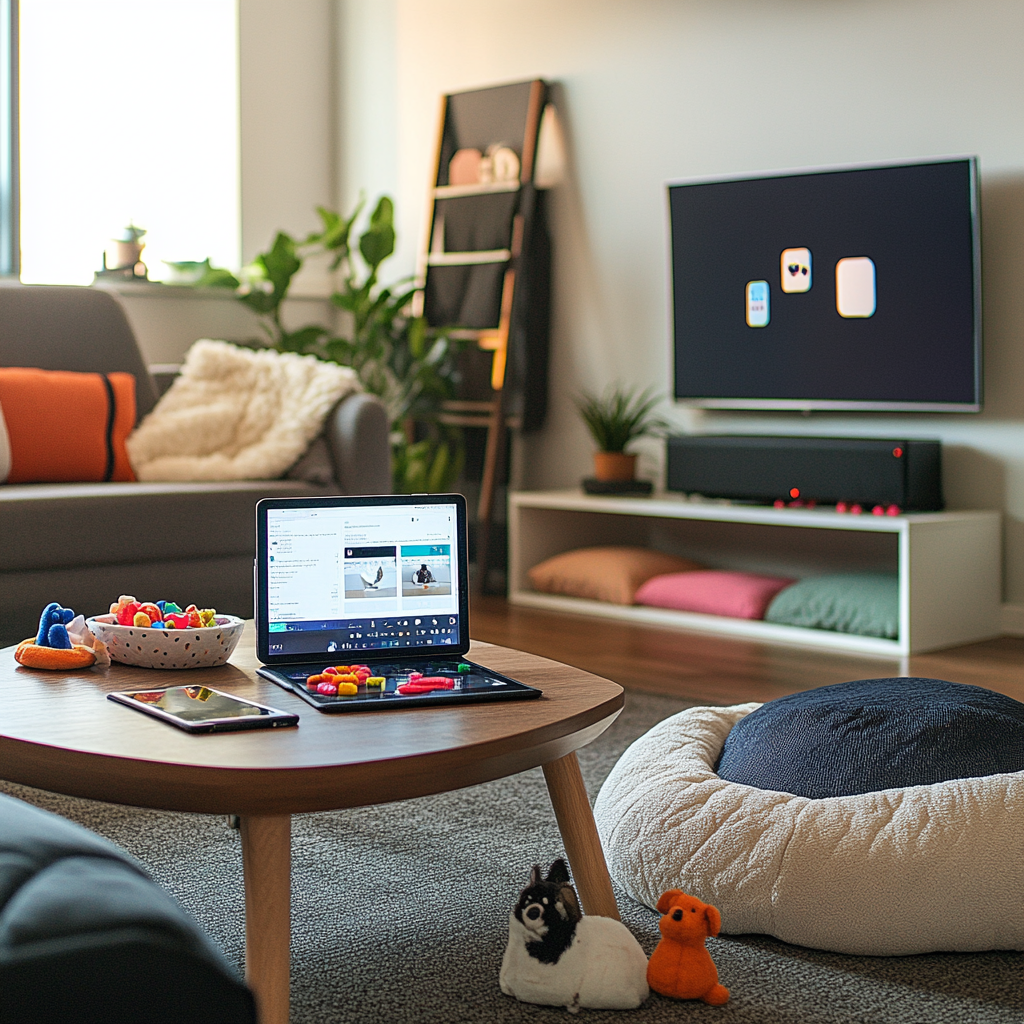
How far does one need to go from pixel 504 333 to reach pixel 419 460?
1.82 ft

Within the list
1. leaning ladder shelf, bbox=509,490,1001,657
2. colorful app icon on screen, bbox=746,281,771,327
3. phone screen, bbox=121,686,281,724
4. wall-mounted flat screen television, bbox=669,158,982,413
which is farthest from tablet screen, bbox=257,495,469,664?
colorful app icon on screen, bbox=746,281,771,327

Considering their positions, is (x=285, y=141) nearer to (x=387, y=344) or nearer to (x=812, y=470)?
(x=387, y=344)

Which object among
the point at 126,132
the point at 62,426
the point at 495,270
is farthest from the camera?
the point at 126,132

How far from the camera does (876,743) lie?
5.73 ft

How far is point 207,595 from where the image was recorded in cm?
320

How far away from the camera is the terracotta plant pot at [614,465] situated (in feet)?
14.5

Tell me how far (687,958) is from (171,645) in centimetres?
68

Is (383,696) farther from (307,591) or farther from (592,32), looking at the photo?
(592,32)

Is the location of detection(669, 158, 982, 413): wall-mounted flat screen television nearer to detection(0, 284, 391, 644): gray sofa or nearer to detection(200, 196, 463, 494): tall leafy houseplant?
detection(200, 196, 463, 494): tall leafy houseplant

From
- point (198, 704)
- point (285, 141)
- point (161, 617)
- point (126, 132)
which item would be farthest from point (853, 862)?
point (285, 141)

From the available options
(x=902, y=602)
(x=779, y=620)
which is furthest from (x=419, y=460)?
(x=902, y=602)

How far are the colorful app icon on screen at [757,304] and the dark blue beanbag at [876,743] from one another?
7.93ft

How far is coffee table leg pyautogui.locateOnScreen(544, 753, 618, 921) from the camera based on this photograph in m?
1.55

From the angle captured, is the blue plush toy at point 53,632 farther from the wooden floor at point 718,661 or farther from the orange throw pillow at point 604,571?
the orange throw pillow at point 604,571
